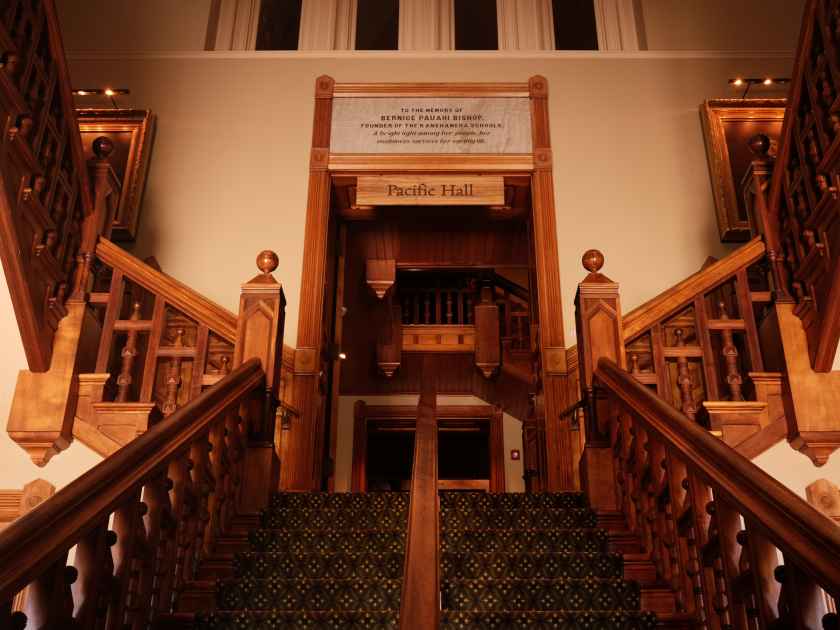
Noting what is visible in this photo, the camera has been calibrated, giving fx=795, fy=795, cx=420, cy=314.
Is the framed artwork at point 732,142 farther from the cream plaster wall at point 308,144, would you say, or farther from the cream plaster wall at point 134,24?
the cream plaster wall at point 134,24

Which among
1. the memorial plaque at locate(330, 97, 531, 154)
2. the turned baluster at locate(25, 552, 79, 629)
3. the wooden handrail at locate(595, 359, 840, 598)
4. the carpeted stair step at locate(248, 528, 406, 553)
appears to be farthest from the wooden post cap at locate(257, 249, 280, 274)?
the turned baluster at locate(25, 552, 79, 629)

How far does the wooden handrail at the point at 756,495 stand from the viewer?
1.90m

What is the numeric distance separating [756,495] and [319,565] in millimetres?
1694

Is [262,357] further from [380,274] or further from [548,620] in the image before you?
[380,274]

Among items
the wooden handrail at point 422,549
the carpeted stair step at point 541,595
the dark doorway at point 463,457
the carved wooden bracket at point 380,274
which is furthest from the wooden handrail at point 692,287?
the dark doorway at point 463,457

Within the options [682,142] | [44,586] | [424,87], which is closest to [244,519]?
[44,586]

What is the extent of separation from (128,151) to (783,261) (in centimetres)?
491

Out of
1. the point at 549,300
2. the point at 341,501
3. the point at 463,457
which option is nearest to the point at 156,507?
the point at 341,501

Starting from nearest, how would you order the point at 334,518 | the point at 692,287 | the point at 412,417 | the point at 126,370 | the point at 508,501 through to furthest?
the point at 334,518 < the point at 508,501 < the point at 126,370 < the point at 692,287 < the point at 412,417

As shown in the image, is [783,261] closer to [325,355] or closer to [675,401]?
[675,401]

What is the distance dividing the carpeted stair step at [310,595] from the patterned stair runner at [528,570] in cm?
25

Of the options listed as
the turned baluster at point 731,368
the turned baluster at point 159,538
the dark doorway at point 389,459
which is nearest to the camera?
the turned baluster at point 159,538

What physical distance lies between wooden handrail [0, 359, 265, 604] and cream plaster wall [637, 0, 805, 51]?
18.1 feet

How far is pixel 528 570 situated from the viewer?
319 centimetres
